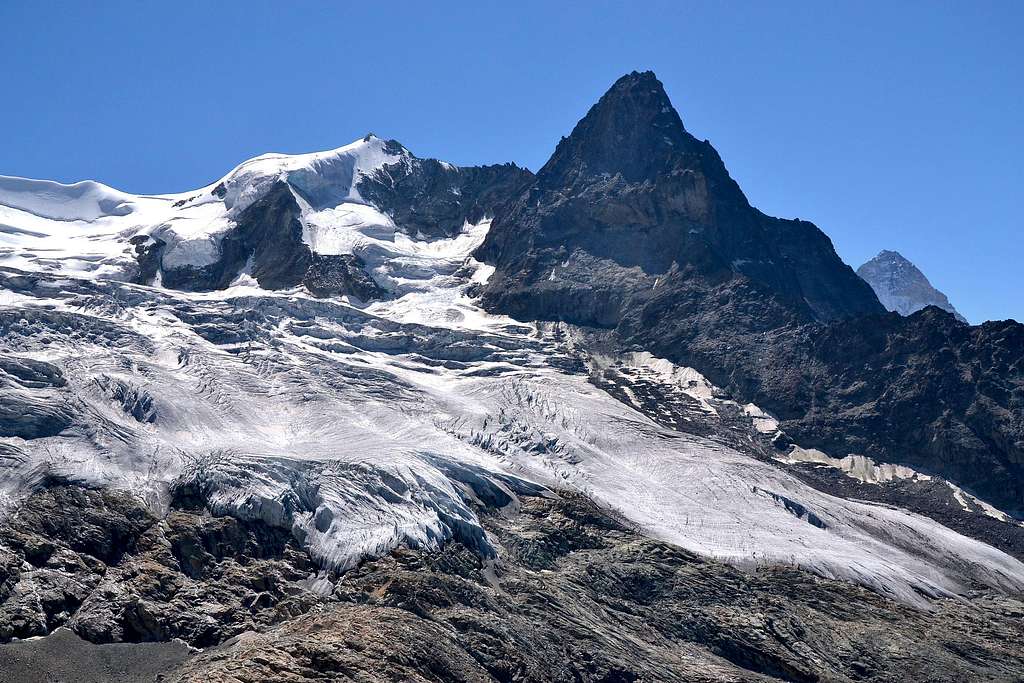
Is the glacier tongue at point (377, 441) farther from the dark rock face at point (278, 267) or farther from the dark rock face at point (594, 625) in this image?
the dark rock face at point (278, 267)

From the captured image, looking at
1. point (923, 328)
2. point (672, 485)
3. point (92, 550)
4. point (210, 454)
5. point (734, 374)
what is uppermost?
point (923, 328)

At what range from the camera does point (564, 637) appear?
88.6 meters

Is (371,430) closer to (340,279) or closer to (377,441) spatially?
(377,441)

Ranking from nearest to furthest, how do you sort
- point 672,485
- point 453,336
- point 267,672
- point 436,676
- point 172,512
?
point 267,672 < point 436,676 < point 172,512 < point 672,485 < point 453,336

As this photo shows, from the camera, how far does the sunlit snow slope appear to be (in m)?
99.2

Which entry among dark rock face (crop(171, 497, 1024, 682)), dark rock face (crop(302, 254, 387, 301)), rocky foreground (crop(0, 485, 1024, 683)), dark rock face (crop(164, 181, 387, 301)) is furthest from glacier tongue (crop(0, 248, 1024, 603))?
dark rock face (crop(164, 181, 387, 301))

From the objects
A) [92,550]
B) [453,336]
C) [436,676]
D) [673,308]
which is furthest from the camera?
[673,308]

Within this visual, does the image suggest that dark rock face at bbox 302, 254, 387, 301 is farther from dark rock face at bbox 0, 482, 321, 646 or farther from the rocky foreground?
dark rock face at bbox 0, 482, 321, 646

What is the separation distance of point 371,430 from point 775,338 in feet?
234

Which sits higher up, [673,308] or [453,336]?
[673,308]

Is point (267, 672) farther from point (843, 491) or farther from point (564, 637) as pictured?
point (843, 491)

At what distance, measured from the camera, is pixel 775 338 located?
6757 inches

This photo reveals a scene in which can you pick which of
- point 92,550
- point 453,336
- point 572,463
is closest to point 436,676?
point 92,550

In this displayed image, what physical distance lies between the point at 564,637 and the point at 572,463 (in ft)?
118
